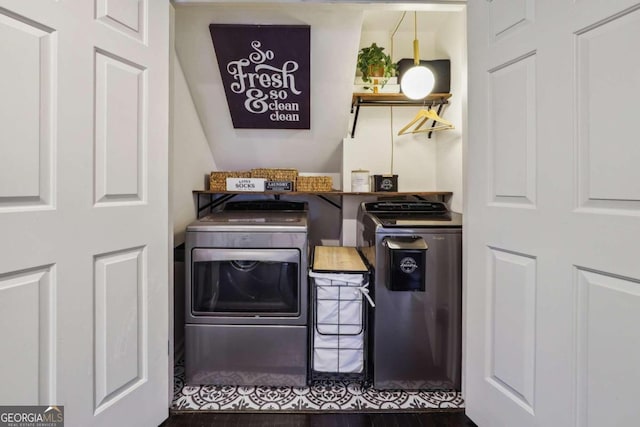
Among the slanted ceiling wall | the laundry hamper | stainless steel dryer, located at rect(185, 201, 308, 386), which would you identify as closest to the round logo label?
the laundry hamper

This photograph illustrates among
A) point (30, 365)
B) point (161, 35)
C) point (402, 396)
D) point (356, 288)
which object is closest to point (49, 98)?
point (161, 35)

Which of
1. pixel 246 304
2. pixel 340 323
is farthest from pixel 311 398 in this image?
pixel 246 304

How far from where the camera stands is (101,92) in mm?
1069

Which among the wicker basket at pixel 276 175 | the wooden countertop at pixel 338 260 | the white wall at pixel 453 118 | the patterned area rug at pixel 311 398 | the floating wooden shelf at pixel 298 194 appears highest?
the white wall at pixel 453 118

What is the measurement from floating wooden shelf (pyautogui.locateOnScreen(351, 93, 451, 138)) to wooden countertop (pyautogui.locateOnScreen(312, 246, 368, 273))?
928 millimetres

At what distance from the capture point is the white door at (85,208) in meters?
0.86

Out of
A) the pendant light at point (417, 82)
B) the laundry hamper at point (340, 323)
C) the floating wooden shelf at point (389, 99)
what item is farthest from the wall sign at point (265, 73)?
the laundry hamper at point (340, 323)

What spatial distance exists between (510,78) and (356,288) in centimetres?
116

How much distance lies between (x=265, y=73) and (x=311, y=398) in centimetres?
187

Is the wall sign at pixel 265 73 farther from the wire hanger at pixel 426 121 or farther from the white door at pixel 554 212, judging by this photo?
the white door at pixel 554 212

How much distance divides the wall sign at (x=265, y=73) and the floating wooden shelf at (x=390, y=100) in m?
0.37

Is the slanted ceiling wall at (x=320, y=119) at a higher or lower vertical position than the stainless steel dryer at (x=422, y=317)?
higher

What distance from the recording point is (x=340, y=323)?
5.30ft

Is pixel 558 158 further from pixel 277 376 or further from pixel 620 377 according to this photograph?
pixel 277 376
